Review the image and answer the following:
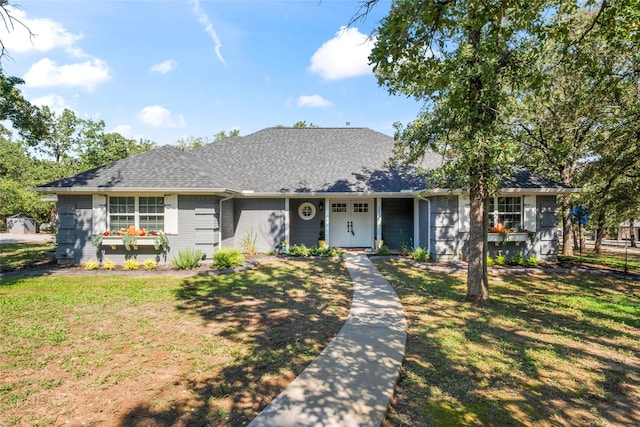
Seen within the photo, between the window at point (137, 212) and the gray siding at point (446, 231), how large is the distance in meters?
9.91

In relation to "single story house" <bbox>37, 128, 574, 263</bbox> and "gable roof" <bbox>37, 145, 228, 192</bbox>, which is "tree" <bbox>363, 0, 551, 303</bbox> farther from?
"gable roof" <bbox>37, 145, 228, 192</bbox>

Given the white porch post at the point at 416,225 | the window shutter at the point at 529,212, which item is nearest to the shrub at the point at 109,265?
the white porch post at the point at 416,225

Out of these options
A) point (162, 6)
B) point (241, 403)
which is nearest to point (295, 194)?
point (162, 6)

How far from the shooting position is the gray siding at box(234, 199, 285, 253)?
14.0m

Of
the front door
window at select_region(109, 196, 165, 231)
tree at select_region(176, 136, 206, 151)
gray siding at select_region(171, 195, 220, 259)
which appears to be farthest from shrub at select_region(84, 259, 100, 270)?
tree at select_region(176, 136, 206, 151)

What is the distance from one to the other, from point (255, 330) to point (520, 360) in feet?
12.9

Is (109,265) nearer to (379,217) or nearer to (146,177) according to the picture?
(146,177)

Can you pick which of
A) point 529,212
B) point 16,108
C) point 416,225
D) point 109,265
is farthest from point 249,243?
point 529,212

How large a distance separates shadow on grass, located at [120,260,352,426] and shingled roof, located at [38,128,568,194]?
3941mm

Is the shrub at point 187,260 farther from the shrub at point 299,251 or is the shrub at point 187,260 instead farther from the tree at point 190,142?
the tree at point 190,142

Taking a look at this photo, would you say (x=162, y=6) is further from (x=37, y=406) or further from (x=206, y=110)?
(x=206, y=110)

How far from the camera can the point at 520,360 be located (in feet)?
14.3

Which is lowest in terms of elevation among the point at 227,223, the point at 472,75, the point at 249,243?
the point at 249,243

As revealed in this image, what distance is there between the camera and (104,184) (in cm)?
1073
